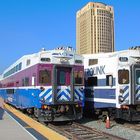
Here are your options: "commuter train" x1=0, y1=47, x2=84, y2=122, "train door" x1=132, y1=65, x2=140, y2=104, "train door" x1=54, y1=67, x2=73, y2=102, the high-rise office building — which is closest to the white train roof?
"commuter train" x1=0, y1=47, x2=84, y2=122

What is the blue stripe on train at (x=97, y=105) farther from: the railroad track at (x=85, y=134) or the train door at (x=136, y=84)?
the railroad track at (x=85, y=134)

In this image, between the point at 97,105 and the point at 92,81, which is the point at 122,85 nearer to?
the point at 97,105

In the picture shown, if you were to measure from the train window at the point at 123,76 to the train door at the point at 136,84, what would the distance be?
0.89 feet

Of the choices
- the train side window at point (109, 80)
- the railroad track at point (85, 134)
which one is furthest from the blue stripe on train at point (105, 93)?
the railroad track at point (85, 134)

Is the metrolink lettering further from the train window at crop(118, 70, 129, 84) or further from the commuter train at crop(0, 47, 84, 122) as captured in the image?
the train window at crop(118, 70, 129, 84)

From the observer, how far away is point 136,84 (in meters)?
16.0

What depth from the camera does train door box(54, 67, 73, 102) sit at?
16.1 m

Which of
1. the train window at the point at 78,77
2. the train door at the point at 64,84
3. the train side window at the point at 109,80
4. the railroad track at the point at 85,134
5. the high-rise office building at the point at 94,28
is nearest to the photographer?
the railroad track at the point at 85,134

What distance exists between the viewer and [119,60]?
1584 centimetres

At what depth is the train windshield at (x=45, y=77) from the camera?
52.3ft

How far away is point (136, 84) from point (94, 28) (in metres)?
79.5

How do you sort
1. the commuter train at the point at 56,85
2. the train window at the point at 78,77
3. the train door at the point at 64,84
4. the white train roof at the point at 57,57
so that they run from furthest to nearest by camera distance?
1. the train window at the point at 78,77
2. the white train roof at the point at 57,57
3. the train door at the point at 64,84
4. the commuter train at the point at 56,85

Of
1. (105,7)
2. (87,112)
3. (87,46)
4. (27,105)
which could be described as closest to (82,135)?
(27,105)

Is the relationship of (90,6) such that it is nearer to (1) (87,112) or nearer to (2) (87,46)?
(2) (87,46)
